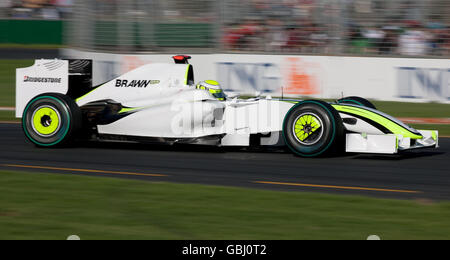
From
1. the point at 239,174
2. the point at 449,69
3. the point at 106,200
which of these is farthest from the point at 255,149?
the point at 449,69

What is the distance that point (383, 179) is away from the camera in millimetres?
8055

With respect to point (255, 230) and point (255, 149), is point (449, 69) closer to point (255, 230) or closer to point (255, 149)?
point (255, 149)

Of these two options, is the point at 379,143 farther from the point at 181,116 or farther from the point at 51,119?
the point at 51,119

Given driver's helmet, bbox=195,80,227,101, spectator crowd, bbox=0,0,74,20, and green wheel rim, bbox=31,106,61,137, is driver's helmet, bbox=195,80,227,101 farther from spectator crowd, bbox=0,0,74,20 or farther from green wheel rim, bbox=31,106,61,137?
spectator crowd, bbox=0,0,74,20

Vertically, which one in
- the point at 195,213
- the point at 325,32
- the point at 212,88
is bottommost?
the point at 195,213

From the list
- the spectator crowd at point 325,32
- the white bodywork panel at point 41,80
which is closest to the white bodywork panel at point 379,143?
the white bodywork panel at point 41,80

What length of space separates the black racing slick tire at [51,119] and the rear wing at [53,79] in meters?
0.32

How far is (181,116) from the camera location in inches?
378

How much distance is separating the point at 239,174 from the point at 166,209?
1.96 metres

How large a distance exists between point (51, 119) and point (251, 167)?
3065mm

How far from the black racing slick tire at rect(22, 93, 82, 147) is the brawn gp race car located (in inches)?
0.5

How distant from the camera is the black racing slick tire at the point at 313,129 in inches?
349

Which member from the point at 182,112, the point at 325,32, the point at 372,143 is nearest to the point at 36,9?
the point at 325,32

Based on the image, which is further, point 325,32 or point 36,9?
point 36,9
